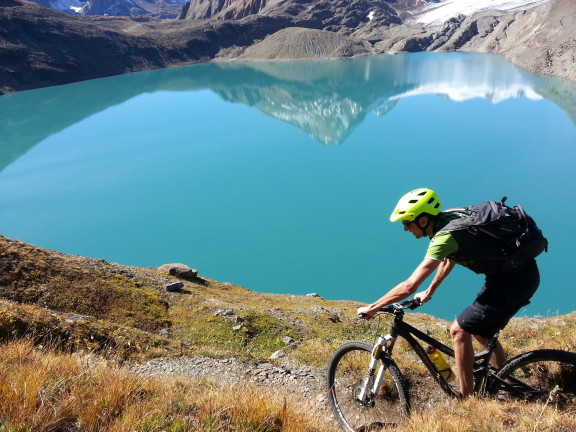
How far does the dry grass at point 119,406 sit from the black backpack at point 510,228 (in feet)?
7.93

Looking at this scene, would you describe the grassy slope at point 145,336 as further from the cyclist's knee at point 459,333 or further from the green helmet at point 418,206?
the green helmet at point 418,206

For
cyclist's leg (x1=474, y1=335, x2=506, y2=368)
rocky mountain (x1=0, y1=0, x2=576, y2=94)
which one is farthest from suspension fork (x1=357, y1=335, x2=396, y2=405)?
rocky mountain (x1=0, y1=0, x2=576, y2=94)

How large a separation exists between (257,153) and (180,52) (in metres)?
124

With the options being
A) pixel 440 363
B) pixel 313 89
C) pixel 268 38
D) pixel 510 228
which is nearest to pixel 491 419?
pixel 440 363

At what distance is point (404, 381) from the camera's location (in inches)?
179

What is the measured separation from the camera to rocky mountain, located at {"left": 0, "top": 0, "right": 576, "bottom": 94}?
108000 mm

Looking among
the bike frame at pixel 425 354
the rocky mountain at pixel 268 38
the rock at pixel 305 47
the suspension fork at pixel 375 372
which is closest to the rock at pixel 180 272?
the suspension fork at pixel 375 372

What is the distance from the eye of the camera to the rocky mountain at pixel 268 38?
108 meters

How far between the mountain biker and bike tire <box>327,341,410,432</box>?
2.49 feet

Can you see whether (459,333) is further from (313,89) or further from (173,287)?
(313,89)

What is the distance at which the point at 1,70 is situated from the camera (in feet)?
360

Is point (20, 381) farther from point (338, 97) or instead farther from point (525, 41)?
point (525, 41)

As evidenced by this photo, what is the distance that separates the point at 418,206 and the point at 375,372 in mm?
1830

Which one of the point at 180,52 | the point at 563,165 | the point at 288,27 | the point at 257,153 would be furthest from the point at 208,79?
the point at 563,165
